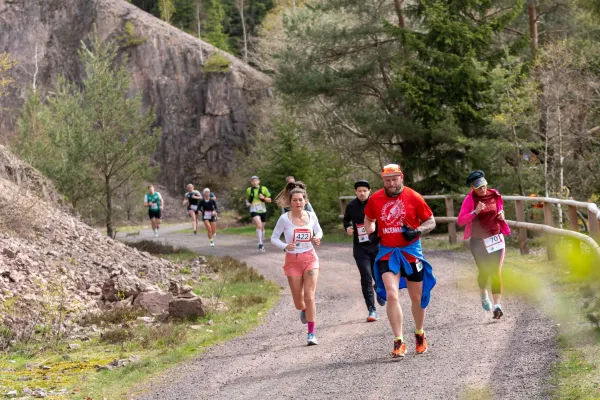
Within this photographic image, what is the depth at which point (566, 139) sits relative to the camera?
23766 millimetres

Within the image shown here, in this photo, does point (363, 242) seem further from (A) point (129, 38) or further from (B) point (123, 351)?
(A) point (129, 38)

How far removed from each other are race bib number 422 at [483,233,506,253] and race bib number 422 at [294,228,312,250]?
198cm

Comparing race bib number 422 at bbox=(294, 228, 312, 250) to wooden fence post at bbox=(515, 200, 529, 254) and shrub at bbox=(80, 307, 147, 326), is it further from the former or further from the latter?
wooden fence post at bbox=(515, 200, 529, 254)

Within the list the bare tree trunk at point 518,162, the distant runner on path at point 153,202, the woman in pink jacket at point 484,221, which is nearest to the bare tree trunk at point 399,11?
the bare tree trunk at point 518,162

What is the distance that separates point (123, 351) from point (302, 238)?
2415 millimetres

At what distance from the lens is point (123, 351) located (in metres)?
9.18

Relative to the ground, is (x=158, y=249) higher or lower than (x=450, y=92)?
lower

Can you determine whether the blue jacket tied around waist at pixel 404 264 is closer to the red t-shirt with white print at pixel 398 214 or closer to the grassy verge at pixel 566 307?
the red t-shirt with white print at pixel 398 214

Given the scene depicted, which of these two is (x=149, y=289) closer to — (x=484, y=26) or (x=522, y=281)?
(x=522, y=281)

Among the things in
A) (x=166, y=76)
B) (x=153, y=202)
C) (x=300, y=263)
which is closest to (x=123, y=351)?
(x=300, y=263)

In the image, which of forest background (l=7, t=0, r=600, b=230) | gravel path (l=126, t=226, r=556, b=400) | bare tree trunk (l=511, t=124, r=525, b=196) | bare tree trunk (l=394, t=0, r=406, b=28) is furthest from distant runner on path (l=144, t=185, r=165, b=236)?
gravel path (l=126, t=226, r=556, b=400)

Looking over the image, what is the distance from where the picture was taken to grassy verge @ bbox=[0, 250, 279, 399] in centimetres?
745

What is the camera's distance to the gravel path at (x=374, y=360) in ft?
20.5

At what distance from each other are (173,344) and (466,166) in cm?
1869
